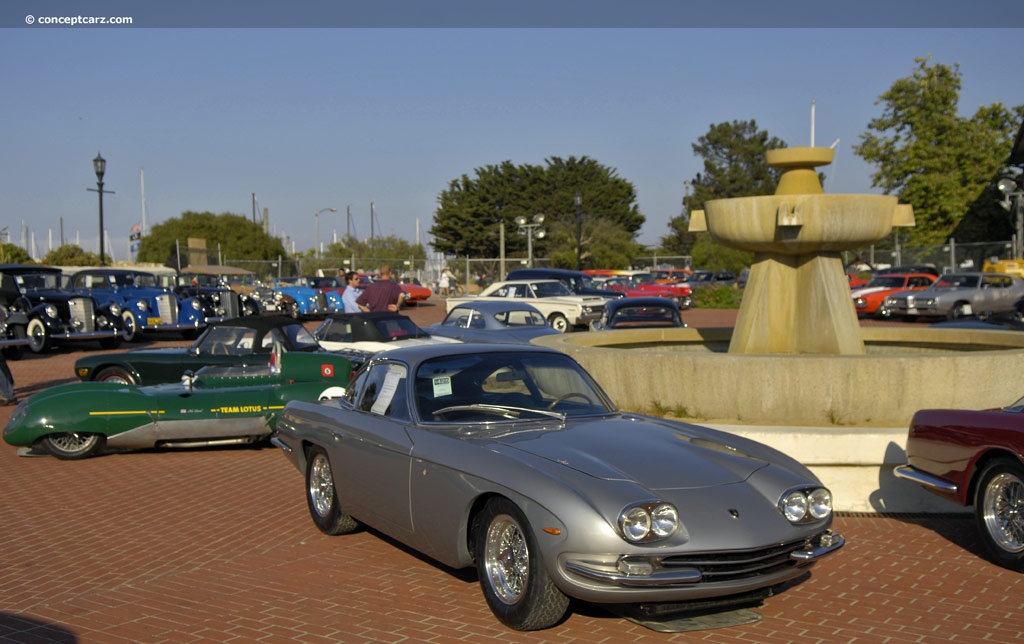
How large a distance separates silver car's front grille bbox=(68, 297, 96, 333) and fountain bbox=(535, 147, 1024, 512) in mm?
16174

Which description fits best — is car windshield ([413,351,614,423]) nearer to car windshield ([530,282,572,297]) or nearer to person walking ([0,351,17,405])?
person walking ([0,351,17,405])

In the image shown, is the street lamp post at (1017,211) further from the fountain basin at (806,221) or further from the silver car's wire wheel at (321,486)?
the silver car's wire wheel at (321,486)

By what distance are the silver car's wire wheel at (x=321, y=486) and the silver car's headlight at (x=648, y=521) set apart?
118 inches

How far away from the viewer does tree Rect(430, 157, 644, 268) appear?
274 feet

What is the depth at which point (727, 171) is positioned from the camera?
91250mm

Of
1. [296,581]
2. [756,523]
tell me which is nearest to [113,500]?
[296,581]

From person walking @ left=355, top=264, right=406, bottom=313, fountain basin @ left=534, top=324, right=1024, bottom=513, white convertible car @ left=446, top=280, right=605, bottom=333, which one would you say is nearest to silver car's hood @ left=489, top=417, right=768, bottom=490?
fountain basin @ left=534, top=324, right=1024, bottom=513

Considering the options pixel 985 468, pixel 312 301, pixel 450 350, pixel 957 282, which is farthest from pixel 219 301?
pixel 985 468

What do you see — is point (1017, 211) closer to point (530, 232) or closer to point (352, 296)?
point (530, 232)

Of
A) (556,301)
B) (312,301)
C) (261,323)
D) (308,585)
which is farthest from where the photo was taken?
(312,301)

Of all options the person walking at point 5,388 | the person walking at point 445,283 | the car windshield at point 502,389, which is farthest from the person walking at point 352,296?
the person walking at point 445,283

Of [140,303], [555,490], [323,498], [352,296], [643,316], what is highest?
[352,296]

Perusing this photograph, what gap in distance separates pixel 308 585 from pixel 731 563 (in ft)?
8.70

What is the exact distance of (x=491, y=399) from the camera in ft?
20.2
